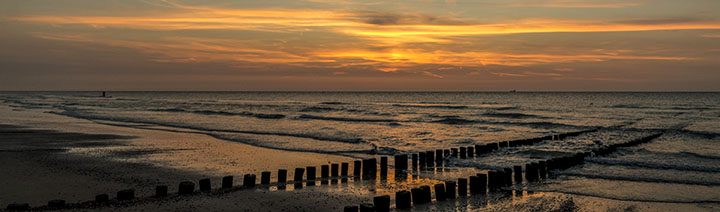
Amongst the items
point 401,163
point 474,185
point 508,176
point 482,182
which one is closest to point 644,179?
point 508,176

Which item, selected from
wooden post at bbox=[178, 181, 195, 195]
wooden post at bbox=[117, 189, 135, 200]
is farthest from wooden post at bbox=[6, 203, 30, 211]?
wooden post at bbox=[178, 181, 195, 195]

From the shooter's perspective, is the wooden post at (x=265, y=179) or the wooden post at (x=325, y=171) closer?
the wooden post at (x=265, y=179)

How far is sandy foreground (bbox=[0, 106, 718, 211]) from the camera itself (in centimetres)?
995

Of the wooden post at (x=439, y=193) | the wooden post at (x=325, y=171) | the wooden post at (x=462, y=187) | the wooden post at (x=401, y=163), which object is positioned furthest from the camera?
the wooden post at (x=401, y=163)

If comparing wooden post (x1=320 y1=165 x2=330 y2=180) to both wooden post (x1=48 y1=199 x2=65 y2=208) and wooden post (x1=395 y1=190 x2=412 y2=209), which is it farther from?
wooden post (x1=48 y1=199 x2=65 y2=208)

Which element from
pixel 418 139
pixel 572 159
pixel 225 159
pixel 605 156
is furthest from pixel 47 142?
pixel 605 156

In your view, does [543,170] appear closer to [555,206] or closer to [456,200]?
[555,206]

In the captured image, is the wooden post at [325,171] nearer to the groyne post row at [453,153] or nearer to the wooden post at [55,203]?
the groyne post row at [453,153]

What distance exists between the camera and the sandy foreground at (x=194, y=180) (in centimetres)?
995

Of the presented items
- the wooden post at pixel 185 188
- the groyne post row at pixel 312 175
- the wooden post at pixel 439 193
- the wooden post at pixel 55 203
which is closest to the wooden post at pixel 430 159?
the groyne post row at pixel 312 175

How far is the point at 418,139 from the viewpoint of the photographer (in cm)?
2623

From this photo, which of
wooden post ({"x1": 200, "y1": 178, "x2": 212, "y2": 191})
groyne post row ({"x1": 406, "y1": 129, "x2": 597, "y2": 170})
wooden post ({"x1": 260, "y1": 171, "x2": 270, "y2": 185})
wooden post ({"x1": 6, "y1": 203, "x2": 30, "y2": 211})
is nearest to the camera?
wooden post ({"x1": 6, "y1": 203, "x2": 30, "y2": 211})

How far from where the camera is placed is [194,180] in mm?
12719

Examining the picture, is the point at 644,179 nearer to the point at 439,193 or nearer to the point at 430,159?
the point at 430,159
